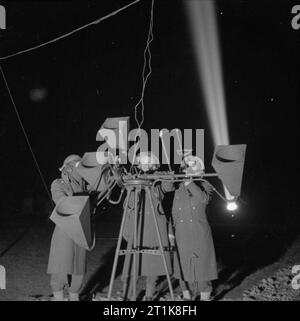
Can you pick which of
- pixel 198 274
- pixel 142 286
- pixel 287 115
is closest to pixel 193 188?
pixel 198 274

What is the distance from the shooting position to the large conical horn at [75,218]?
354 centimetres

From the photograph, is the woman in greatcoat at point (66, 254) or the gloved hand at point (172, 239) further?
the gloved hand at point (172, 239)

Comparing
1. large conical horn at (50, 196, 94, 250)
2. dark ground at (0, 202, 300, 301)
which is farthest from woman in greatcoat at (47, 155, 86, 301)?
large conical horn at (50, 196, 94, 250)

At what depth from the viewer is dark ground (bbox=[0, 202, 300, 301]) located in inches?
238

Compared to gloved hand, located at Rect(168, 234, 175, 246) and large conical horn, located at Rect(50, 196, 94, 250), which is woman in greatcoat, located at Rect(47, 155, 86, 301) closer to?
large conical horn, located at Rect(50, 196, 94, 250)

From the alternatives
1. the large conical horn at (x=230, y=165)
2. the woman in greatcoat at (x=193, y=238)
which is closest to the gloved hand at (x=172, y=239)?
the woman in greatcoat at (x=193, y=238)

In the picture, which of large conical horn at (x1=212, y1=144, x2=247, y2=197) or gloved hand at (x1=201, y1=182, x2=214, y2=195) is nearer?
large conical horn at (x1=212, y1=144, x2=247, y2=197)

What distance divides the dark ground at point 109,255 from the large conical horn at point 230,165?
7.47ft

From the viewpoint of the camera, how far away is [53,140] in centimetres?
1934

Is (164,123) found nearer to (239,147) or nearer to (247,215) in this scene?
(247,215)

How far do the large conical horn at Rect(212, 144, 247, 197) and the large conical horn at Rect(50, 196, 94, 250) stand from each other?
1.32 m

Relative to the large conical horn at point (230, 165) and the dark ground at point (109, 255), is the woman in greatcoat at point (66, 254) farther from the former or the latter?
the large conical horn at point (230, 165)

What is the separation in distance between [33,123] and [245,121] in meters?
10.6

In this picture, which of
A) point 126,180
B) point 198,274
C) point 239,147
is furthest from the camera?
point 198,274
